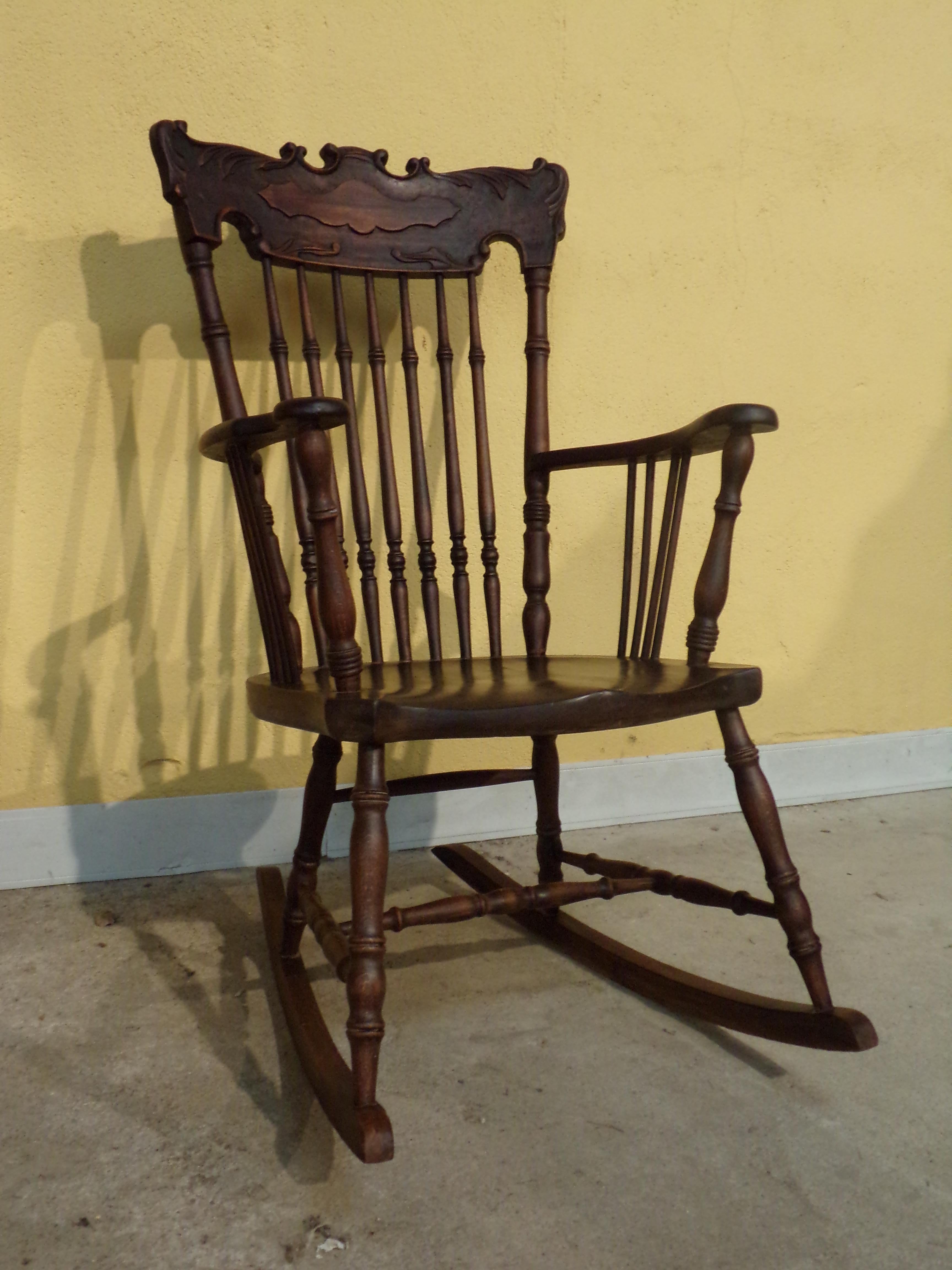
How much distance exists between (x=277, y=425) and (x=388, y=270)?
0.54 metres

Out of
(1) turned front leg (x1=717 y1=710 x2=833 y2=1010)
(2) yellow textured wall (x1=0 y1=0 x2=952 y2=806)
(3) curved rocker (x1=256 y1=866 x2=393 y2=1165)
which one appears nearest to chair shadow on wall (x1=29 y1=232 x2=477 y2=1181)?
(2) yellow textured wall (x1=0 y1=0 x2=952 y2=806)

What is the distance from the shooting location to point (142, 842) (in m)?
1.59

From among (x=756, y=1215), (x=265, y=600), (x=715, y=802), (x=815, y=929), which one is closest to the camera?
(x=756, y=1215)

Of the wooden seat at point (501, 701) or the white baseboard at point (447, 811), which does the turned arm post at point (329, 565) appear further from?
the white baseboard at point (447, 811)

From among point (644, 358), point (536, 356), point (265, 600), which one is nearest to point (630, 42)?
point (644, 358)

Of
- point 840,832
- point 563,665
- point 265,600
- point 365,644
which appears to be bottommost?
point 840,832

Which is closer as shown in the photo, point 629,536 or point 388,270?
point 629,536

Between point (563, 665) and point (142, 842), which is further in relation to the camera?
point (142, 842)

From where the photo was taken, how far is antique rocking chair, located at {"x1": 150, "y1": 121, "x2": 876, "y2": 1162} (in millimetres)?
861

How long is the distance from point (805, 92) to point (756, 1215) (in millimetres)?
1888

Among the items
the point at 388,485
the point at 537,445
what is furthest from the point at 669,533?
the point at 388,485

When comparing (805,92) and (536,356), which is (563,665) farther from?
(805,92)

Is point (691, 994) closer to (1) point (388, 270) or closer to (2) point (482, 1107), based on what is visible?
(2) point (482, 1107)

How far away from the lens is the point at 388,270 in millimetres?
1328
